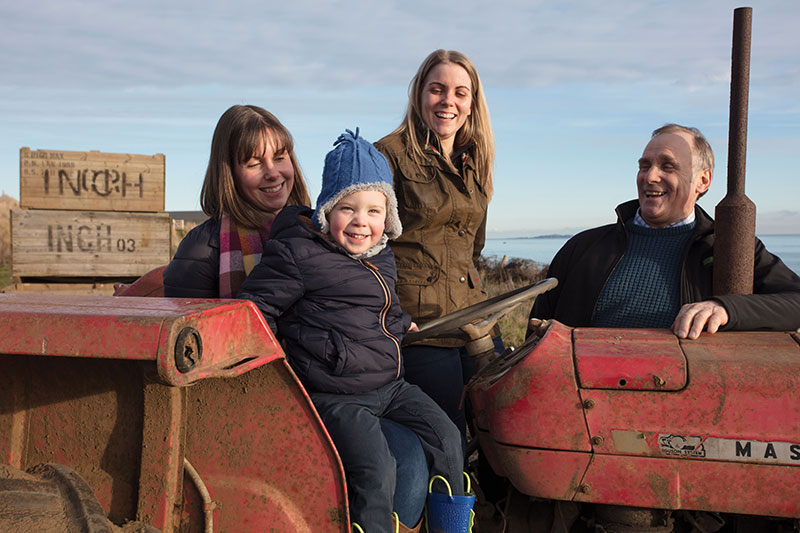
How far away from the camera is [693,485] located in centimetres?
175

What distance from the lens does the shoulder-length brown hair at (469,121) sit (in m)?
2.87

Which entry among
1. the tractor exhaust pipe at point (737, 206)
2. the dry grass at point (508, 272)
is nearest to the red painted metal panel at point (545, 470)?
the tractor exhaust pipe at point (737, 206)

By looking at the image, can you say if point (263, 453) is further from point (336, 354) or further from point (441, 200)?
point (441, 200)

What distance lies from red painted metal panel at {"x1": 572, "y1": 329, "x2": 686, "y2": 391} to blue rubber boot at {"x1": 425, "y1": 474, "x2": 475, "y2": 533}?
467 mm

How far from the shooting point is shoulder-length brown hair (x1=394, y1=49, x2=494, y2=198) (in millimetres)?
2869

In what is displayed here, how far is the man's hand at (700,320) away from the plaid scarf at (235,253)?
1.38 m

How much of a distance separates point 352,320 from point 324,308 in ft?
0.31

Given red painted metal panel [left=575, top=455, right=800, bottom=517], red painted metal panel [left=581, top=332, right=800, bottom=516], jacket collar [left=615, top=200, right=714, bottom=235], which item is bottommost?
red painted metal panel [left=575, top=455, right=800, bottom=517]

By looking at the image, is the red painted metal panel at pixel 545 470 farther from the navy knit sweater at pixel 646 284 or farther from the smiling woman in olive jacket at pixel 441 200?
the navy knit sweater at pixel 646 284

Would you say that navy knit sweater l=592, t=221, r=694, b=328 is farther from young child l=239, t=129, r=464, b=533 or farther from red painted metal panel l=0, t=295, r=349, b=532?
red painted metal panel l=0, t=295, r=349, b=532

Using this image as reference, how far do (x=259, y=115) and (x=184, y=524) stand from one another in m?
1.44

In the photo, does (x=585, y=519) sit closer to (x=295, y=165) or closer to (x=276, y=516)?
(x=276, y=516)

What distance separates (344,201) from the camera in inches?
86.6

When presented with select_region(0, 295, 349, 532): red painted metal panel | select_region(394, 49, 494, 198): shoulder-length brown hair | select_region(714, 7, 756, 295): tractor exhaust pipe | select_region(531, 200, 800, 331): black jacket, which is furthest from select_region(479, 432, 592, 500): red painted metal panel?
select_region(394, 49, 494, 198): shoulder-length brown hair
